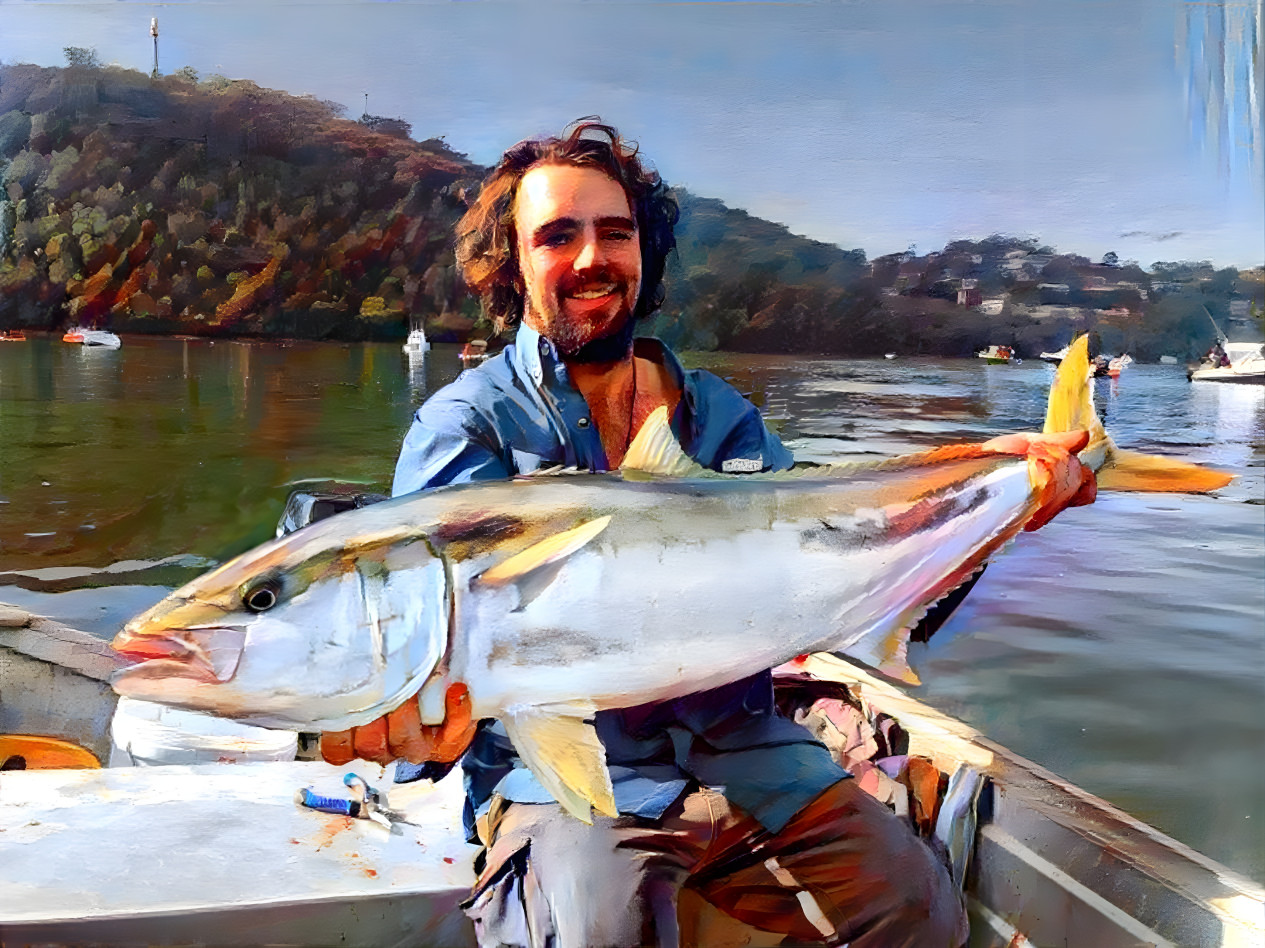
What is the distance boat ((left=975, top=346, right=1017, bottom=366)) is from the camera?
2.50 meters

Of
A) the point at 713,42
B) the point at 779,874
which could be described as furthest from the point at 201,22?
the point at 779,874

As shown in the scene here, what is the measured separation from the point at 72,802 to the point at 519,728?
0.99 meters

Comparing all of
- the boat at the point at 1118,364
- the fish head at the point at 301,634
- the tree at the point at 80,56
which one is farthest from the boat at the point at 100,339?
the boat at the point at 1118,364

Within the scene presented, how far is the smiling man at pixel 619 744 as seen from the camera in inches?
46.4

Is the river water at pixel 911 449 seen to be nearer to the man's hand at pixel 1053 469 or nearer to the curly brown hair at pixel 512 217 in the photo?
the curly brown hair at pixel 512 217

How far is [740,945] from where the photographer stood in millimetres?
1522

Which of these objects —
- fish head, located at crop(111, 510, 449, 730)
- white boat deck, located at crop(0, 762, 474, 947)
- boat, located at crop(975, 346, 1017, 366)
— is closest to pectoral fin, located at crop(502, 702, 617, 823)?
fish head, located at crop(111, 510, 449, 730)

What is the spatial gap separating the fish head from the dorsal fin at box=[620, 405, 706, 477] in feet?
0.90

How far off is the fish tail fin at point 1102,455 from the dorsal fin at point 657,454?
52 centimetres

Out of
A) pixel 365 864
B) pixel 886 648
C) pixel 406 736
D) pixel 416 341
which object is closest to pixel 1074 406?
pixel 886 648

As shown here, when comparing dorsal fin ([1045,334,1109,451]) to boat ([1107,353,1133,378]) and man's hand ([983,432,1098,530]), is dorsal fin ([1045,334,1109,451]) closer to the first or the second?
man's hand ([983,432,1098,530])

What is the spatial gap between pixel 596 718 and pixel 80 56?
6.27 feet

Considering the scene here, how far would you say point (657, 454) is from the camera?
1122 mm

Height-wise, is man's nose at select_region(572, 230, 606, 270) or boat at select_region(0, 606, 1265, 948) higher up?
man's nose at select_region(572, 230, 606, 270)
